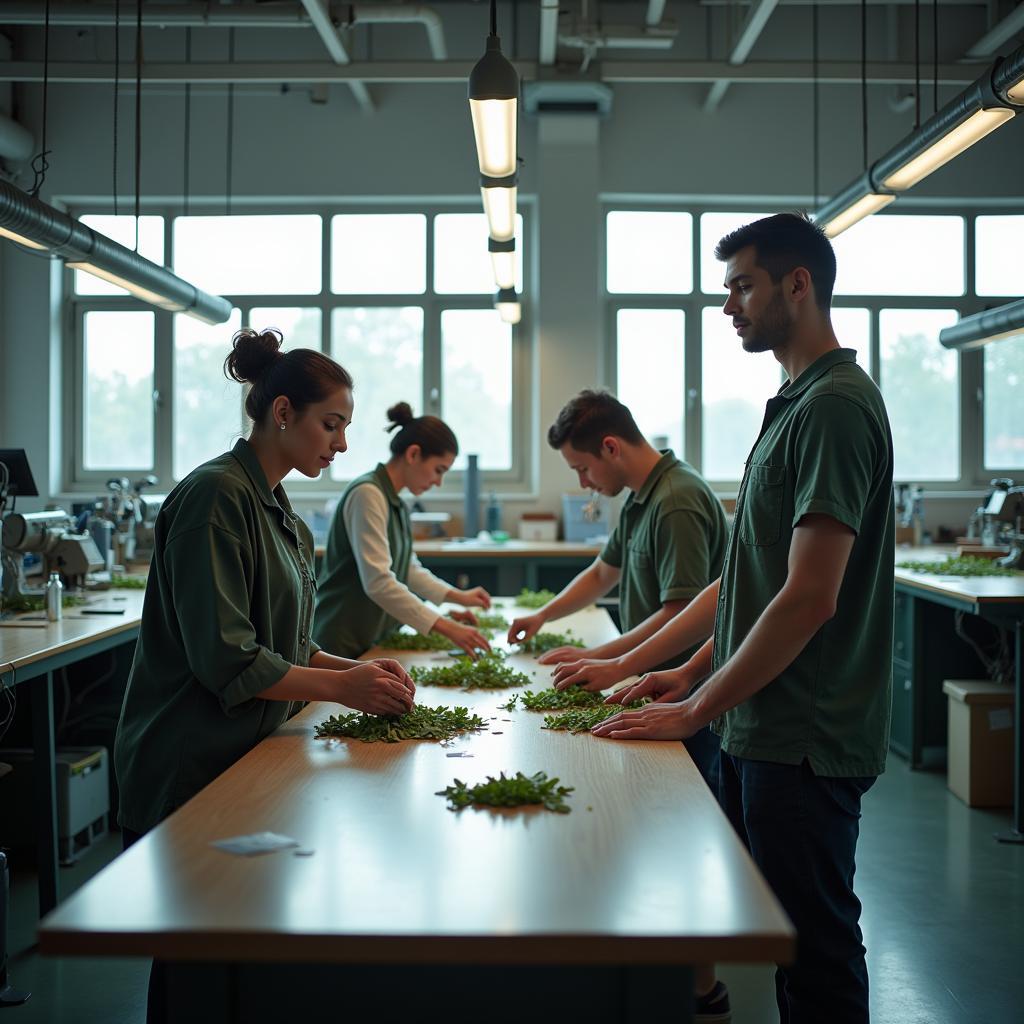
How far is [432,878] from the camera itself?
4.34 feet

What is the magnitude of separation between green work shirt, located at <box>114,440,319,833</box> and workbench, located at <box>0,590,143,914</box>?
1169 mm

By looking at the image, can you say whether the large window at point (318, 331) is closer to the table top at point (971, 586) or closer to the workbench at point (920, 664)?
the workbench at point (920, 664)

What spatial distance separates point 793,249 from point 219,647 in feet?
4.34

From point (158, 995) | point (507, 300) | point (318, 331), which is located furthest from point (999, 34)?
point (158, 995)

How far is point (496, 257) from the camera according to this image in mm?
5090

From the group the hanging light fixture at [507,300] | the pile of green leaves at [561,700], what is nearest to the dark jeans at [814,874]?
the pile of green leaves at [561,700]

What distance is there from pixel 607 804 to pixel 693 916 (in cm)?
45

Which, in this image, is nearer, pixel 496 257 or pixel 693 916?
pixel 693 916

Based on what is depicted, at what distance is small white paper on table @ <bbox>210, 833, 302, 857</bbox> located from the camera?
141 centimetres

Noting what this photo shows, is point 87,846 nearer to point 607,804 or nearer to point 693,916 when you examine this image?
point 607,804

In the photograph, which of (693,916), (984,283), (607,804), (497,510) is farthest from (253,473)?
(984,283)

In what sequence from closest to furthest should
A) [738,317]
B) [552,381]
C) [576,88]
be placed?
1. [738,317]
2. [576,88]
3. [552,381]

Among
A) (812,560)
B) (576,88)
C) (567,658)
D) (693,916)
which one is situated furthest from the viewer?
(576,88)

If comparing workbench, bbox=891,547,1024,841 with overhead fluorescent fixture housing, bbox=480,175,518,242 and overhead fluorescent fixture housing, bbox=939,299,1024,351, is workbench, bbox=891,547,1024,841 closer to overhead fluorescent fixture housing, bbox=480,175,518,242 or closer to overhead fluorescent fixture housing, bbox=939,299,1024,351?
overhead fluorescent fixture housing, bbox=939,299,1024,351
